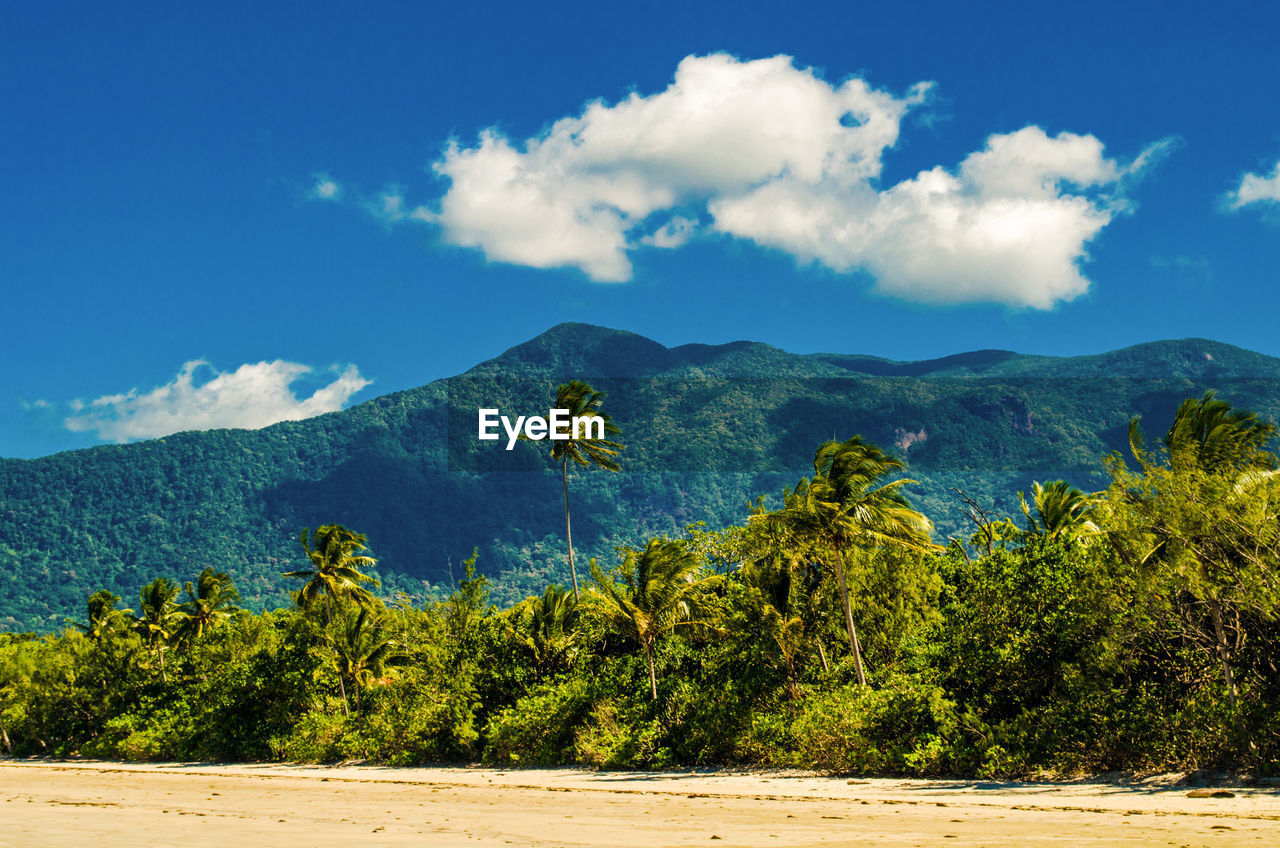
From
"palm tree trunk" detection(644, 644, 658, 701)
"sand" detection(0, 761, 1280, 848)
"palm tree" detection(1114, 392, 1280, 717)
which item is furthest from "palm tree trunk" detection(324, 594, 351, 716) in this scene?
"palm tree" detection(1114, 392, 1280, 717)

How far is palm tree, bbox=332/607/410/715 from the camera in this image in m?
39.4

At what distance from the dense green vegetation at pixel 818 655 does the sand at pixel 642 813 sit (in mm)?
1546

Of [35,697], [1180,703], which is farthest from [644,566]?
[35,697]

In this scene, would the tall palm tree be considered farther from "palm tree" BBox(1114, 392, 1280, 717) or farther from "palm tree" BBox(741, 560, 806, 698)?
"palm tree" BBox(1114, 392, 1280, 717)

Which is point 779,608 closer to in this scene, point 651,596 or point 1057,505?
point 651,596

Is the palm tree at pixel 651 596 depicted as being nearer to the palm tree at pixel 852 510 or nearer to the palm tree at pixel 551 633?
→ the palm tree at pixel 852 510

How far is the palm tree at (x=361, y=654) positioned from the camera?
3941 centimetres

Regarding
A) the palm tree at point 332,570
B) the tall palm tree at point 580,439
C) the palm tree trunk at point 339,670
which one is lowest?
the palm tree trunk at point 339,670

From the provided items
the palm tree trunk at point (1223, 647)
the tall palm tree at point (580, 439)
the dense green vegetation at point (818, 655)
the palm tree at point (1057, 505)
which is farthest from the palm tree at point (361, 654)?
the palm tree trunk at point (1223, 647)

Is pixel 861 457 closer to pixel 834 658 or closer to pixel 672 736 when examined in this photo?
pixel 834 658

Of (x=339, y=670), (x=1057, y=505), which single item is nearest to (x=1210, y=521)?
(x=1057, y=505)

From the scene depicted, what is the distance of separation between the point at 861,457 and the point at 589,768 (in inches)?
493

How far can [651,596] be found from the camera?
30844 millimetres

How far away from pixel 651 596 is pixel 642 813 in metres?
13.2
